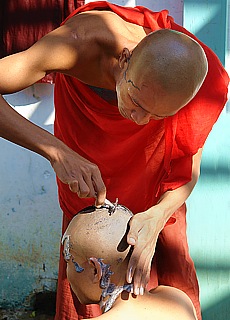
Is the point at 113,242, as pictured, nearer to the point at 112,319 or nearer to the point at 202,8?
the point at 112,319

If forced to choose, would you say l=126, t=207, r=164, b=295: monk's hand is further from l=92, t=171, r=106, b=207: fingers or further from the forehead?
the forehead

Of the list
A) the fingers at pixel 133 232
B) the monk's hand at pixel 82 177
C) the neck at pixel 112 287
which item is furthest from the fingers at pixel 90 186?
the neck at pixel 112 287

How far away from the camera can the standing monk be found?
263 centimetres

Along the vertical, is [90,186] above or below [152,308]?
above

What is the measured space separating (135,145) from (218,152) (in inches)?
37.1

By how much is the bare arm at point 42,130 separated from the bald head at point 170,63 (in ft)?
1.18

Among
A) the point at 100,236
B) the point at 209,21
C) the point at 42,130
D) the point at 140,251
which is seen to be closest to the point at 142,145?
the point at 42,130

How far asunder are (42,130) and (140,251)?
0.57m

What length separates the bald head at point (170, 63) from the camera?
2.57 metres

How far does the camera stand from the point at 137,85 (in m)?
2.67

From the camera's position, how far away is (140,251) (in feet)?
8.67

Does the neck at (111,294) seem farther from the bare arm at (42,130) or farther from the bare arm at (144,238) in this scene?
the bare arm at (42,130)

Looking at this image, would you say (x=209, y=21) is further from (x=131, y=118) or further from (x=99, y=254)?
(x=99, y=254)

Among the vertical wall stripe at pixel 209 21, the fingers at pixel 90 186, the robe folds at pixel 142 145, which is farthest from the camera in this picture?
the vertical wall stripe at pixel 209 21
